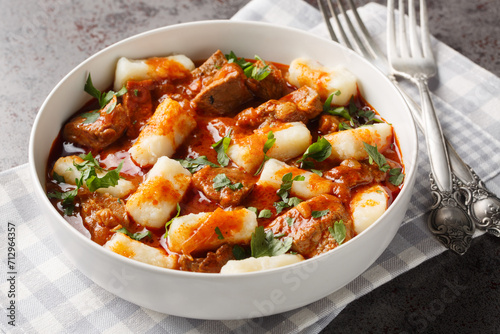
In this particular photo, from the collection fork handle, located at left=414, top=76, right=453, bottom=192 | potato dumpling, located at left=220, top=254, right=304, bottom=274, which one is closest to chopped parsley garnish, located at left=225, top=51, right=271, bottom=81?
fork handle, located at left=414, top=76, right=453, bottom=192

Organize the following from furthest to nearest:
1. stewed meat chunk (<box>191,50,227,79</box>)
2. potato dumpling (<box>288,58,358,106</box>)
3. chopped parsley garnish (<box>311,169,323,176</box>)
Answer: stewed meat chunk (<box>191,50,227,79</box>)
potato dumpling (<box>288,58,358,106</box>)
chopped parsley garnish (<box>311,169,323,176</box>)

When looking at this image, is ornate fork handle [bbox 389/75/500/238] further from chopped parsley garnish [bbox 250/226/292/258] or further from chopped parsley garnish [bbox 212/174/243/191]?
chopped parsley garnish [bbox 212/174/243/191]

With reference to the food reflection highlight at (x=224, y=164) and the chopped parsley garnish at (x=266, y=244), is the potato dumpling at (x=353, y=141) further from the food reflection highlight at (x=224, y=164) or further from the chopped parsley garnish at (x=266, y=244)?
the chopped parsley garnish at (x=266, y=244)

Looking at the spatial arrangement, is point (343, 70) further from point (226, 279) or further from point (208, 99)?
point (226, 279)

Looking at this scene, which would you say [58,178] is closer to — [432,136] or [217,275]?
[217,275]

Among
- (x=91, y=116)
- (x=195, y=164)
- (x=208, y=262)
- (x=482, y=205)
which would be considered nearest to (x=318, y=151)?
(x=195, y=164)

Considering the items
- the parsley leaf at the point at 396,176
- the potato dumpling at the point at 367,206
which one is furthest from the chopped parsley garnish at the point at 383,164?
the potato dumpling at the point at 367,206
